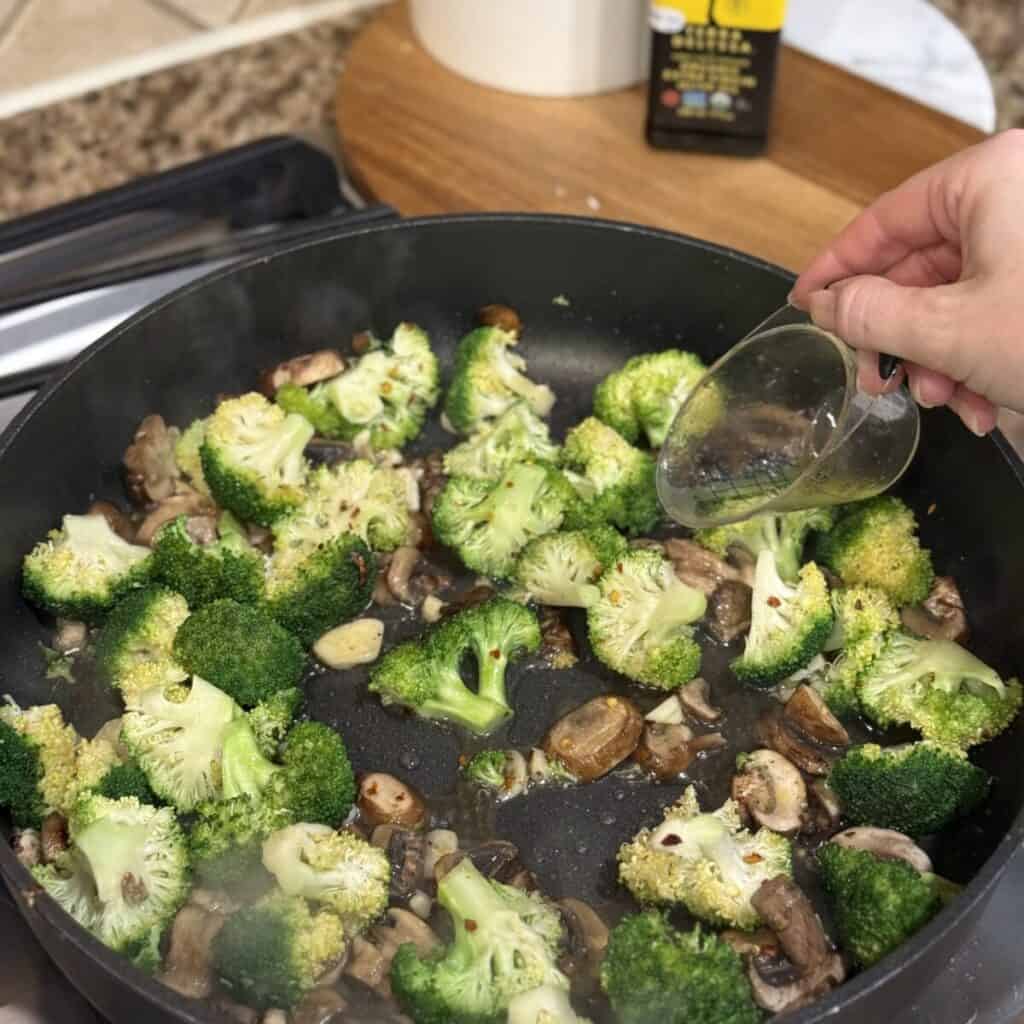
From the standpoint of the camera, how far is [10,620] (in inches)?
53.2

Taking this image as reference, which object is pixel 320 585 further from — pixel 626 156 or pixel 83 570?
pixel 626 156

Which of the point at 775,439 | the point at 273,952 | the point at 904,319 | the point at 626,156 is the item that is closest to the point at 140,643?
the point at 273,952

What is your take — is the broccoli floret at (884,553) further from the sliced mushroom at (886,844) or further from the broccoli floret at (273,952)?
the broccoli floret at (273,952)

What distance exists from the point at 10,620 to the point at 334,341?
0.52 metres

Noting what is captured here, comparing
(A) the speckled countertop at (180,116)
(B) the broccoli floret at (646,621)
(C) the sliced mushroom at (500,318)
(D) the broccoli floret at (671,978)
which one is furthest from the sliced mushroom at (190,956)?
(A) the speckled countertop at (180,116)

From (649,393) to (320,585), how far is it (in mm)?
454

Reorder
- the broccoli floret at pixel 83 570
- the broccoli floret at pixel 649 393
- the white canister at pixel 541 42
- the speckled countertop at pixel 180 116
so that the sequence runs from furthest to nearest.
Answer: the speckled countertop at pixel 180 116
the white canister at pixel 541 42
the broccoli floret at pixel 649 393
the broccoli floret at pixel 83 570

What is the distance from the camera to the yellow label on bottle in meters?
1.75

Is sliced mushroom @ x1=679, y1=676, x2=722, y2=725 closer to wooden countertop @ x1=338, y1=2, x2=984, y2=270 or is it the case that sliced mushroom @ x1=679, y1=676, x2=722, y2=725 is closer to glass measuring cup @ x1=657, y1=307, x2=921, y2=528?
glass measuring cup @ x1=657, y1=307, x2=921, y2=528

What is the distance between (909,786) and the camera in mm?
1204

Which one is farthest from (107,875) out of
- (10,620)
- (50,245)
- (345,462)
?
(50,245)

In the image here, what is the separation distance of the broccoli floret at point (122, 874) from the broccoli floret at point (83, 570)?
0.81ft

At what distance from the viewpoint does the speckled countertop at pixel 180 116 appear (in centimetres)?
204

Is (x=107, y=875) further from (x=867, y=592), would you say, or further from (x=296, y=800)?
(x=867, y=592)
